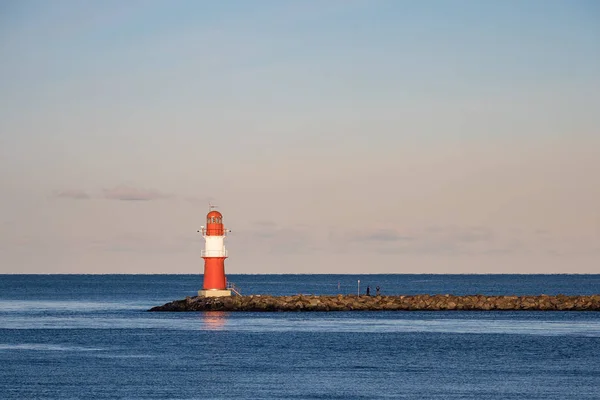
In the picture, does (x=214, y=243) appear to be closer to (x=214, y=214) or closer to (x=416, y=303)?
(x=214, y=214)

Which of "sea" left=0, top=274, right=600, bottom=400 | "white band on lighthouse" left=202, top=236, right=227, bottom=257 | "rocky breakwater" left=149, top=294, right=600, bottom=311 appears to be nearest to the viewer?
"sea" left=0, top=274, right=600, bottom=400

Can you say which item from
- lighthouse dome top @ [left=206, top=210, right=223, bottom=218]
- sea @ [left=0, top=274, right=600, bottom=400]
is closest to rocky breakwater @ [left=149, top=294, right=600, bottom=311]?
sea @ [left=0, top=274, right=600, bottom=400]

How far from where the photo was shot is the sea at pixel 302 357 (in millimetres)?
35312

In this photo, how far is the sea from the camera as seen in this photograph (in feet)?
116

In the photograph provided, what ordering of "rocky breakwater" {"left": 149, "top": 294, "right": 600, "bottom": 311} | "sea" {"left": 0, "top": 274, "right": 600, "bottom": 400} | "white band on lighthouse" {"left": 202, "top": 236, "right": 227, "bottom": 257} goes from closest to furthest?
"sea" {"left": 0, "top": 274, "right": 600, "bottom": 400}, "white band on lighthouse" {"left": 202, "top": 236, "right": 227, "bottom": 257}, "rocky breakwater" {"left": 149, "top": 294, "right": 600, "bottom": 311}

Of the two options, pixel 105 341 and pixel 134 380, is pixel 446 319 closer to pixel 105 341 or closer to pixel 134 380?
pixel 105 341

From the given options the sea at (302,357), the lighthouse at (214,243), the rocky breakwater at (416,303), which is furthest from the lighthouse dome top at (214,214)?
the rocky breakwater at (416,303)

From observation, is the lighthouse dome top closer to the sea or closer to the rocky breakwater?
the sea

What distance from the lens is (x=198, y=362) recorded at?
142 ft

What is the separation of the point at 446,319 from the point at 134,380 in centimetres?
3325

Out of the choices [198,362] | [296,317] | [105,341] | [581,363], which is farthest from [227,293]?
[581,363]

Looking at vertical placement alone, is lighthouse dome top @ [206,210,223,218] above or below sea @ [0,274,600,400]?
above

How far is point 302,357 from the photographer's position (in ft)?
149

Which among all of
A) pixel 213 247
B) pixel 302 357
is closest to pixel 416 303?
pixel 213 247
